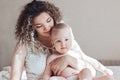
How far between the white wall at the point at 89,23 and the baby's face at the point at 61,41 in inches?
63.6

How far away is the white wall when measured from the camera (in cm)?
290

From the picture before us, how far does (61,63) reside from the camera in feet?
4.14

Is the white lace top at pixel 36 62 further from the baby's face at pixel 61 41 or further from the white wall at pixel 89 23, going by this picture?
the white wall at pixel 89 23

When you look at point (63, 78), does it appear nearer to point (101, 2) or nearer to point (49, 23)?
point (49, 23)

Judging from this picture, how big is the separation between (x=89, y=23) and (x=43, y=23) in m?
1.68

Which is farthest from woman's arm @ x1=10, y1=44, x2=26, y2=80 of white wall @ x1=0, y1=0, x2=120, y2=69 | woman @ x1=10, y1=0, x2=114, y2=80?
white wall @ x1=0, y1=0, x2=120, y2=69

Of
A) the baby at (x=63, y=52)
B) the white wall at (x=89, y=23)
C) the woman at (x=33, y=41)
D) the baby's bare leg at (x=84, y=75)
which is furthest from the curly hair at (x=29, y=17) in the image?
the white wall at (x=89, y=23)

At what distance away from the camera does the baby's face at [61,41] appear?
130 centimetres

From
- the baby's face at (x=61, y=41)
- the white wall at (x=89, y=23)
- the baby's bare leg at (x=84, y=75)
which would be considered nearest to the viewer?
the baby's bare leg at (x=84, y=75)

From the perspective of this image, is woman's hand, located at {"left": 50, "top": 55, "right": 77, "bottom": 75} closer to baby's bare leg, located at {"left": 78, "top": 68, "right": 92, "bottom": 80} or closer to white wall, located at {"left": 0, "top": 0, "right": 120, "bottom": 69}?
baby's bare leg, located at {"left": 78, "top": 68, "right": 92, "bottom": 80}

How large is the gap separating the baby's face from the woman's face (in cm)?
5

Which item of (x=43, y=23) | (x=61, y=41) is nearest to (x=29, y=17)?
(x=43, y=23)

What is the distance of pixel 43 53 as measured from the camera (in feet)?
4.44

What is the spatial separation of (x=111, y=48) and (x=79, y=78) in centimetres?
182
